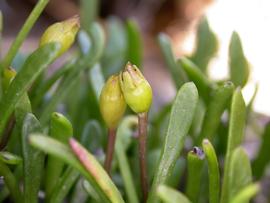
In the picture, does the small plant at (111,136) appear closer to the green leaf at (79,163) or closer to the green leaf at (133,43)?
the green leaf at (79,163)

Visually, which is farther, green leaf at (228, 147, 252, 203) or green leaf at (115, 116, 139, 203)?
green leaf at (115, 116, 139, 203)

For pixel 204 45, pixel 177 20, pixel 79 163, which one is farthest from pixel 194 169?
pixel 177 20

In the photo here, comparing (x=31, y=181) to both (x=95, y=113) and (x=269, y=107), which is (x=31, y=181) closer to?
(x=95, y=113)

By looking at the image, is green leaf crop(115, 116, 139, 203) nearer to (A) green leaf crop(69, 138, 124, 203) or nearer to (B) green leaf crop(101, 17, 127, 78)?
Answer: (A) green leaf crop(69, 138, 124, 203)

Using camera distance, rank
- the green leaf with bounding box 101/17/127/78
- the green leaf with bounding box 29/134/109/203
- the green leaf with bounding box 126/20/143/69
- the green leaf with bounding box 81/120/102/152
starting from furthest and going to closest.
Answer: the green leaf with bounding box 101/17/127/78 → the green leaf with bounding box 126/20/143/69 → the green leaf with bounding box 81/120/102/152 → the green leaf with bounding box 29/134/109/203

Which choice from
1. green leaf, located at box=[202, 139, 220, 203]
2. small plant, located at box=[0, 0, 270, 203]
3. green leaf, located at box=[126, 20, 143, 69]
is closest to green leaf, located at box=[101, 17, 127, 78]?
green leaf, located at box=[126, 20, 143, 69]

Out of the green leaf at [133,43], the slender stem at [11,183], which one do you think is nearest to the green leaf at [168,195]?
the slender stem at [11,183]

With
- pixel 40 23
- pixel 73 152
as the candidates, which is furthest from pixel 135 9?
pixel 73 152
